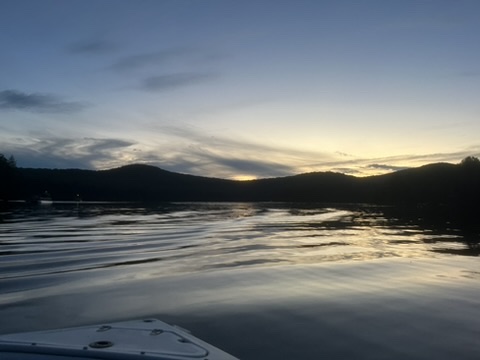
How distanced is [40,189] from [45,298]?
116447 mm

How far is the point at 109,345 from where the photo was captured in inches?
154

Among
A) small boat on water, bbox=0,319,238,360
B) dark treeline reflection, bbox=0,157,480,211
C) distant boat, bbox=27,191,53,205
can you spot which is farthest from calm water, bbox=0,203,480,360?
dark treeline reflection, bbox=0,157,480,211

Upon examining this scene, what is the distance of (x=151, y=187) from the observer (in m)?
128

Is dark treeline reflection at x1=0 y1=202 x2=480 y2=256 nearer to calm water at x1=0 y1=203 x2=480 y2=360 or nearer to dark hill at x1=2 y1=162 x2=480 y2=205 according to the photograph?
calm water at x1=0 y1=203 x2=480 y2=360

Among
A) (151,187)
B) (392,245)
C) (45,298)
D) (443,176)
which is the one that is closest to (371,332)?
(45,298)

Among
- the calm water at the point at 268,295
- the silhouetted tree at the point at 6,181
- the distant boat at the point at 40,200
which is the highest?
the silhouetted tree at the point at 6,181

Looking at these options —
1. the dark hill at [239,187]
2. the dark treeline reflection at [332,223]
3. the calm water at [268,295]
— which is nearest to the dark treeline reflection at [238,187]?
the dark hill at [239,187]

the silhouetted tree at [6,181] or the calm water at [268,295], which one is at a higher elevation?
the silhouetted tree at [6,181]

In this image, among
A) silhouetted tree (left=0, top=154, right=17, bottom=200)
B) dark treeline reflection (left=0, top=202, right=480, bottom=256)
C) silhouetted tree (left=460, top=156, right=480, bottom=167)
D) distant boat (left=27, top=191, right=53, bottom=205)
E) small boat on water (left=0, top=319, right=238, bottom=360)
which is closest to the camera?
small boat on water (left=0, top=319, right=238, bottom=360)

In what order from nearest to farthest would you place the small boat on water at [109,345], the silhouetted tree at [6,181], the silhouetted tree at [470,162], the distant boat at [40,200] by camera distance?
the small boat on water at [109,345] → the distant boat at [40,200] → the silhouetted tree at [6,181] → the silhouetted tree at [470,162]

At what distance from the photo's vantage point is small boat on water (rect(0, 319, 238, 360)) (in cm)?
362

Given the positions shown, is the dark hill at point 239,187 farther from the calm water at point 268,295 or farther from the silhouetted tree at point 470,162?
the calm water at point 268,295

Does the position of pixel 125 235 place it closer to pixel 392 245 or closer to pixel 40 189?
pixel 392 245

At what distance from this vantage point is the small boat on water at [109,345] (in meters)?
3.62
